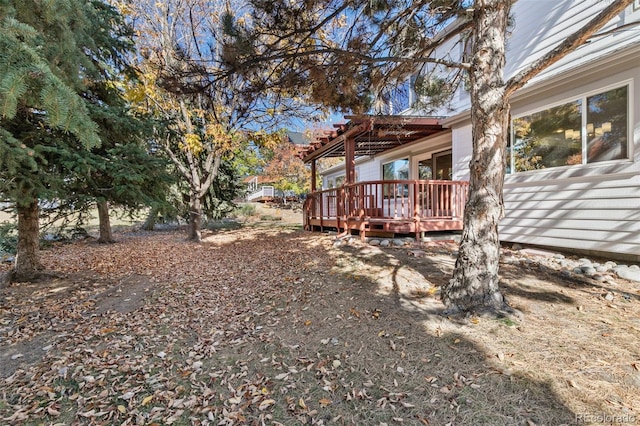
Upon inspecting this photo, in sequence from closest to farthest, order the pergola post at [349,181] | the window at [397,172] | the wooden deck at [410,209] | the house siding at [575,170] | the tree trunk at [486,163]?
the tree trunk at [486,163] → the house siding at [575,170] → the wooden deck at [410,209] → the pergola post at [349,181] → the window at [397,172]

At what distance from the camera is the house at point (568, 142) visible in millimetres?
4863

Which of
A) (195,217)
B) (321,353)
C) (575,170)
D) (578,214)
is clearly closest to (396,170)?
(575,170)

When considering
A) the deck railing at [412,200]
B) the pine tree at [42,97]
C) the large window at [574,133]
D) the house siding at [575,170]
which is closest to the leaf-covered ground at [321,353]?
the house siding at [575,170]

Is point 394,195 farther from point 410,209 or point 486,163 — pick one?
point 486,163

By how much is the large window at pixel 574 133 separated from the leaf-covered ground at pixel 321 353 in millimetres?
2338

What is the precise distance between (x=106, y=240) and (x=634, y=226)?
13195 mm

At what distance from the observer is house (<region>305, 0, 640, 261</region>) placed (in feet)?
16.0

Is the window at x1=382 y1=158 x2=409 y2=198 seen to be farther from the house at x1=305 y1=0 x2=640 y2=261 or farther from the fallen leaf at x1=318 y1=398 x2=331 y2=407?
the fallen leaf at x1=318 y1=398 x2=331 y2=407

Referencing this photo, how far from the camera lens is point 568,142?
223 inches

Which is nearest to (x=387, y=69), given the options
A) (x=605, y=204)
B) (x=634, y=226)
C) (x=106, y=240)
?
(x=605, y=204)

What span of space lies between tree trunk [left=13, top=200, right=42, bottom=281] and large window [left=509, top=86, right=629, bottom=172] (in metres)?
9.46

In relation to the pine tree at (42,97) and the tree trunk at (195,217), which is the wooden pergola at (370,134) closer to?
the tree trunk at (195,217)

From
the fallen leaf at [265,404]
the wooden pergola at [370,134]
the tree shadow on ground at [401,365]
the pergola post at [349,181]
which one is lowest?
the fallen leaf at [265,404]

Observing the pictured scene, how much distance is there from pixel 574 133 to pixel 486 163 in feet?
12.2
